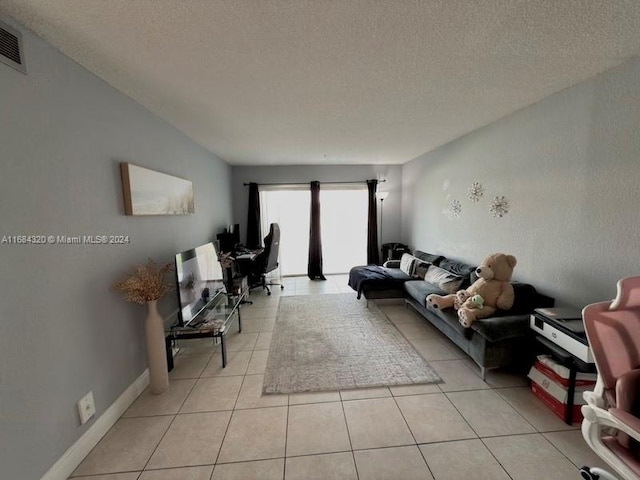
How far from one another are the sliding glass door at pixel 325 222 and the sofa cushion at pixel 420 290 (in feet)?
7.56

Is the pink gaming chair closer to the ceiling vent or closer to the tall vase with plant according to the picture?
the tall vase with plant

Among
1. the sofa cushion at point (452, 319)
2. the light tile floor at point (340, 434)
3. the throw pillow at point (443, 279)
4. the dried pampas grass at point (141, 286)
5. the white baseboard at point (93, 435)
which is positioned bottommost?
the light tile floor at point (340, 434)

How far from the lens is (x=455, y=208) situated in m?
3.72

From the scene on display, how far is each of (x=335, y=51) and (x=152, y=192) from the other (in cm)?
184

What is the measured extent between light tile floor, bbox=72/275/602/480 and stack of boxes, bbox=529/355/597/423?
0.24 feet

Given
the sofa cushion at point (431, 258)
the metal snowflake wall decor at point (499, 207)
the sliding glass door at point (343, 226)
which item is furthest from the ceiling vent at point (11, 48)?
the sliding glass door at point (343, 226)

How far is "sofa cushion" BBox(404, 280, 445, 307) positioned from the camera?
315cm

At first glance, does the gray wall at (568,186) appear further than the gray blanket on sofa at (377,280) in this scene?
No

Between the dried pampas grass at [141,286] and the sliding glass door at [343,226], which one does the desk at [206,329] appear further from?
the sliding glass door at [343,226]

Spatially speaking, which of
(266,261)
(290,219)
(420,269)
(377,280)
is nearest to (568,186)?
(420,269)

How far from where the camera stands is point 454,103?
2338mm

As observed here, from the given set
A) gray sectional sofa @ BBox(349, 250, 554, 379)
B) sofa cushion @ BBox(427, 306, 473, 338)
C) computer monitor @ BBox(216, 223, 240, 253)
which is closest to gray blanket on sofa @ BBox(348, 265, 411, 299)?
gray sectional sofa @ BBox(349, 250, 554, 379)

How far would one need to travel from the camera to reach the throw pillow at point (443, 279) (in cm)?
307

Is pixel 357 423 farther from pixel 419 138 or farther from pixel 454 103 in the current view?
pixel 419 138
